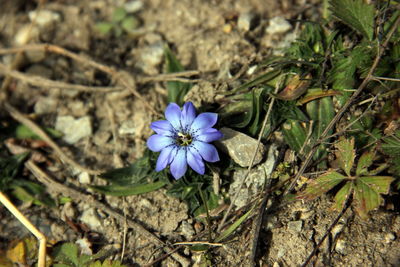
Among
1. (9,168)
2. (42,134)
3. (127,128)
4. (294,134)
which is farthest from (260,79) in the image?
(9,168)

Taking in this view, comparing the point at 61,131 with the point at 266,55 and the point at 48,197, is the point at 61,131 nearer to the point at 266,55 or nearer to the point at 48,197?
the point at 48,197

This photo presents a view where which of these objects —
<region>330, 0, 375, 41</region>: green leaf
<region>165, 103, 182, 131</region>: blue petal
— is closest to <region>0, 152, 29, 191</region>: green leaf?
<region>165, 103, 182, 131</region>: blue petal

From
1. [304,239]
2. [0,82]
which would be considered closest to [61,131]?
[0,82]

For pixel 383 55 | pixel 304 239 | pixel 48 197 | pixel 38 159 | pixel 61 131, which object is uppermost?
pixel 383 55

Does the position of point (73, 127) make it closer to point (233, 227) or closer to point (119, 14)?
point (119, 14)

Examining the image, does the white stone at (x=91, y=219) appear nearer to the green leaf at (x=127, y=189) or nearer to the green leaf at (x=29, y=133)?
the green leaf at (x=127, y=189)
